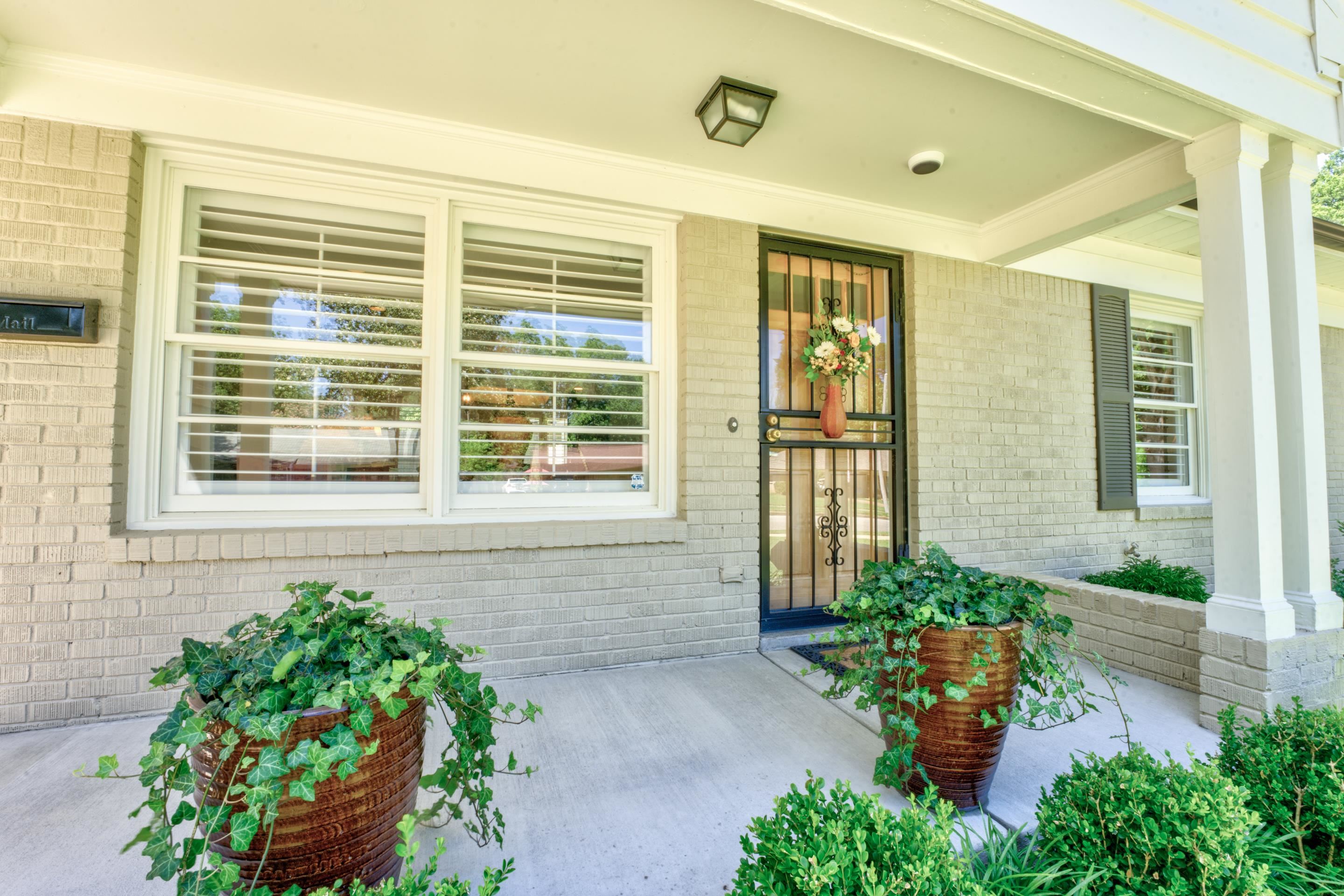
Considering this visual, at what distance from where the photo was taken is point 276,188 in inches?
113

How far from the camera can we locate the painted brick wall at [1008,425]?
13.1ft

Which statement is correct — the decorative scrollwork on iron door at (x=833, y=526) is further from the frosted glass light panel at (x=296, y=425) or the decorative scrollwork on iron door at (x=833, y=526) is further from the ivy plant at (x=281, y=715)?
the ivy plant at (x=281, y=715)

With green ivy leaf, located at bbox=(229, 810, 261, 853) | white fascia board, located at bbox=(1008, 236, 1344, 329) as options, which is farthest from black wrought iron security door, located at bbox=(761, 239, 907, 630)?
green ivy leaf, located at bbox=(229, 810, 261, 853)

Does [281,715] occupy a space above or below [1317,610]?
above

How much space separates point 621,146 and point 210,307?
2138 mm

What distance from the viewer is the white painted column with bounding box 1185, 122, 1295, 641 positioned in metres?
2.48

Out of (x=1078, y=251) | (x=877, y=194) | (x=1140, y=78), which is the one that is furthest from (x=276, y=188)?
(x=1078, y=251)

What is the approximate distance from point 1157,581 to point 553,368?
3861 millimetres

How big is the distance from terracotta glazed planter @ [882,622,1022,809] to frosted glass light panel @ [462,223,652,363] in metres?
2.25

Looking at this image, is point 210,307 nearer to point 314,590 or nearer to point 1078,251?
point 314,590

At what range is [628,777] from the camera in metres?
2.05

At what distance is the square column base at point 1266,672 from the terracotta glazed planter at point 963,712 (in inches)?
54.9

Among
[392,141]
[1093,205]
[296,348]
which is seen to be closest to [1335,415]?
[1093,205]

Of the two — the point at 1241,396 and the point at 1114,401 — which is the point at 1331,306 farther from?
A: the point at 1241,396
